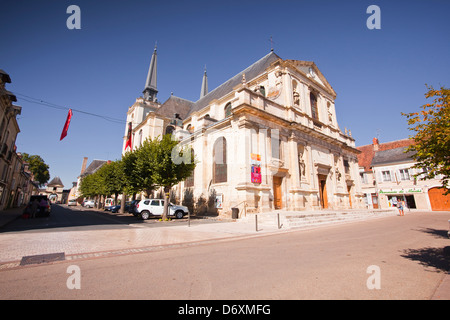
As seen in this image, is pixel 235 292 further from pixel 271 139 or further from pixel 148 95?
pixel 148 95

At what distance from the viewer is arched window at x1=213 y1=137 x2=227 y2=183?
16.4m

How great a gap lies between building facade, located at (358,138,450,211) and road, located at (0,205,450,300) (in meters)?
28.3

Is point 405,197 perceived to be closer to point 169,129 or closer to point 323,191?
point 323,191

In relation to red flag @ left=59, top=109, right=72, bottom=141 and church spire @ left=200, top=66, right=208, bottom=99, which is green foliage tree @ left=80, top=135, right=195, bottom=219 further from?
church spire @ left=200, top=66, right=208, bottom=99

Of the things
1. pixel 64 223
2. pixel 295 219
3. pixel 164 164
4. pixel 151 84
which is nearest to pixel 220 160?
pixel 164 164

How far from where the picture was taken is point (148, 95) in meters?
38.6

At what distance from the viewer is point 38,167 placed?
147ft

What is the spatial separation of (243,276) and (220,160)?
13718mm

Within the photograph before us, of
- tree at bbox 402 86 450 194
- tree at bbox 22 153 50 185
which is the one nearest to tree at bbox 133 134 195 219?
tree at bbox 402 86 450 194

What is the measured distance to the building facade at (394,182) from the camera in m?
25.4

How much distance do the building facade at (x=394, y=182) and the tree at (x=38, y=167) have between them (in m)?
64.2

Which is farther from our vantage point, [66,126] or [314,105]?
[314,105]

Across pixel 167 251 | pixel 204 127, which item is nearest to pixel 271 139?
pixel 204 127
